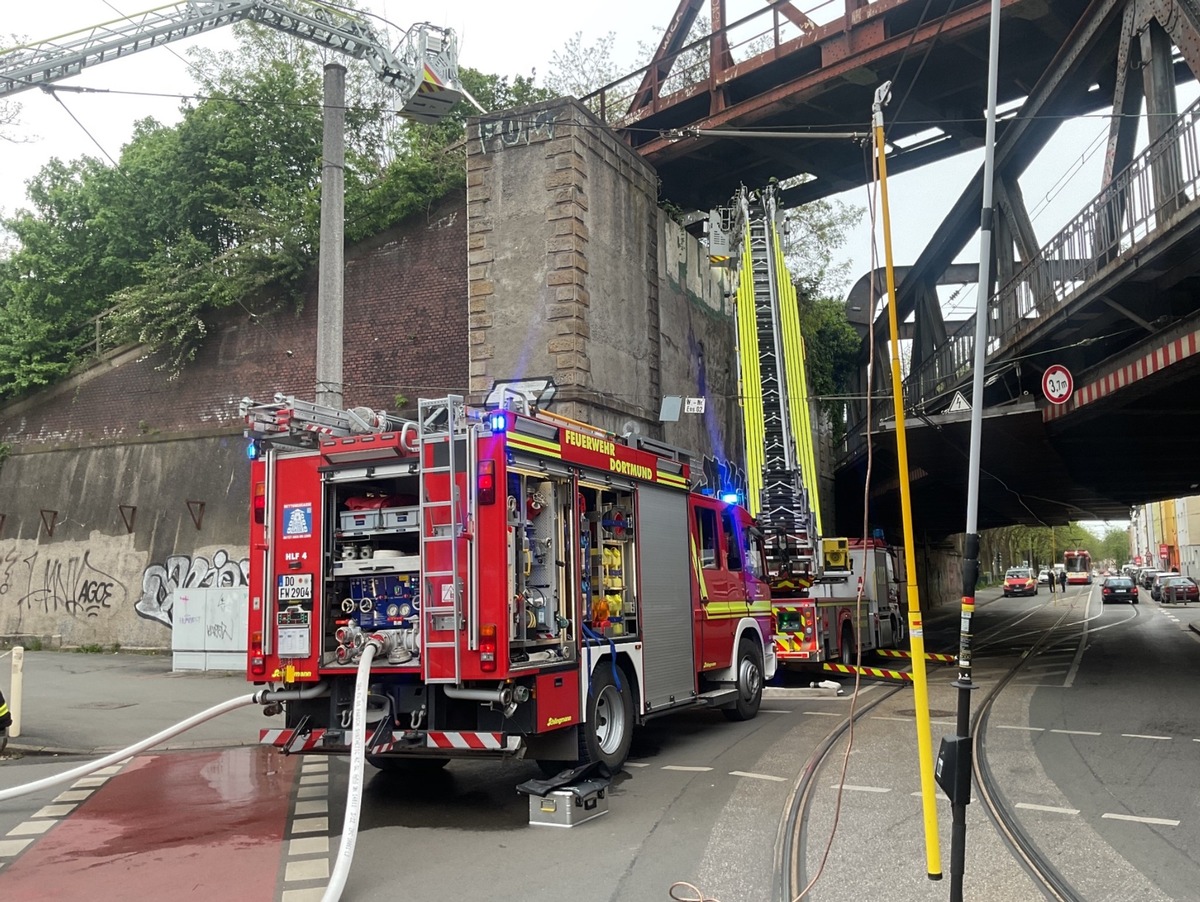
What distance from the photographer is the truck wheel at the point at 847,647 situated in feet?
58.7

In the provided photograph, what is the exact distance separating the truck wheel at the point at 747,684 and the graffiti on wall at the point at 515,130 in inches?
405

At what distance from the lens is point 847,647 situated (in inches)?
718

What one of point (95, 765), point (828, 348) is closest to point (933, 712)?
point (95, 765)

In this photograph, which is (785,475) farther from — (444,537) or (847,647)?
(444,537)

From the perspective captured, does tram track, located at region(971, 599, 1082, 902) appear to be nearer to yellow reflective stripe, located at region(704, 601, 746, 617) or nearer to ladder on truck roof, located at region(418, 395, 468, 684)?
yellow reflective stripe, located at region(704, 601, 746, 617)

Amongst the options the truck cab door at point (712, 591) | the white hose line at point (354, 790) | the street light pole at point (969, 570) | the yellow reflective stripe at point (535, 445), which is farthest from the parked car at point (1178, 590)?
the street light pole at point (969, 570)

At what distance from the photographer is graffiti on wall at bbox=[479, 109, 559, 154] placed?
59.1 ft

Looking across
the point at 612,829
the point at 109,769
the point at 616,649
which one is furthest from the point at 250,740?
the point at 612,829

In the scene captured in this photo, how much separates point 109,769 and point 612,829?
233 inches

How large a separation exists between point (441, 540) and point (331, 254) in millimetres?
6736

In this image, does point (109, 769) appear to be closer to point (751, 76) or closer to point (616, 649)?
point (616, 649)

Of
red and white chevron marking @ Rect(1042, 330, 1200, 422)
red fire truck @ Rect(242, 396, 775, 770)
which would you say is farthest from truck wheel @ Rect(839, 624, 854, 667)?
red fire truck @ Rect(242, 396, 775, 770)

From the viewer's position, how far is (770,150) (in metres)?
23.8

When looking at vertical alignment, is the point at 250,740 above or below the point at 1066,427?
below
